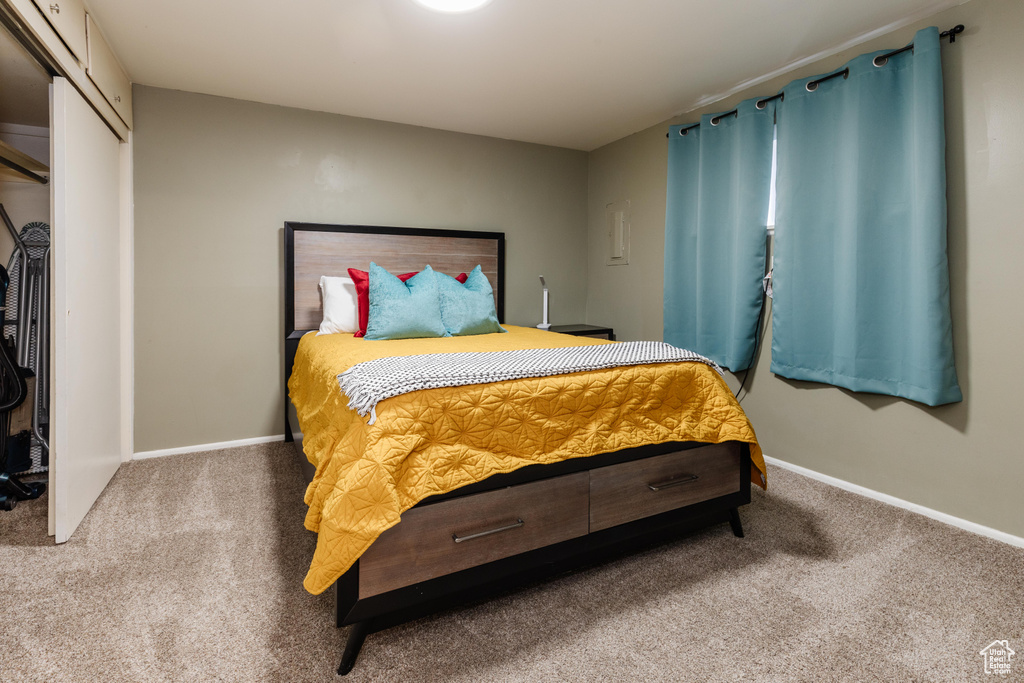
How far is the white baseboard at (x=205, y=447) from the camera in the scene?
3.10 metres

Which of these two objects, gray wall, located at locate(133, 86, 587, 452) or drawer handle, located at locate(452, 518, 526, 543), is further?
gray wall, located at locate(133, 86, 587, 452)

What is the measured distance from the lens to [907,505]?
240 centimetres

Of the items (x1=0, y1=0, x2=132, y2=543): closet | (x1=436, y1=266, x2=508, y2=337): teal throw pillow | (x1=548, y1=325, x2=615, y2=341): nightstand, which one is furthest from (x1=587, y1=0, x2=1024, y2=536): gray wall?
(x1=0, y1=0, x2=132, y2=543): closet

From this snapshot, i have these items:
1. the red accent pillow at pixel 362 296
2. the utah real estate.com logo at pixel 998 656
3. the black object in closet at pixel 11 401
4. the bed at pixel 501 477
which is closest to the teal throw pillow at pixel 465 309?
the red accent pillow at pixel 362 296

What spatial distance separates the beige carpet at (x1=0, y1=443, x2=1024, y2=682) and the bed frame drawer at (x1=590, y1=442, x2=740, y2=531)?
0.22 meters

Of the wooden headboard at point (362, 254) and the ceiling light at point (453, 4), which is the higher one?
the ceiling light at point (453, 4)

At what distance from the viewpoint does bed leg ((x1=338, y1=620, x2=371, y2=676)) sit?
4.45 feet

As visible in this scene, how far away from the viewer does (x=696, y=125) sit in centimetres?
332

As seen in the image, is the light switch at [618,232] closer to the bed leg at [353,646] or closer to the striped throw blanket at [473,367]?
the striped throw blanket at [473,367]

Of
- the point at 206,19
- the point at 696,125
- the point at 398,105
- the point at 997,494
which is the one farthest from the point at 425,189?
the point at 997,494

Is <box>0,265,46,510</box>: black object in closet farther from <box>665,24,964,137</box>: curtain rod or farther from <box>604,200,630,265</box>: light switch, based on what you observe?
<box>665,24,964,137</box>: curtain rod

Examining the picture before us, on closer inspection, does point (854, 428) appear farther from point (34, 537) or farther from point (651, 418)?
point (34, 537)

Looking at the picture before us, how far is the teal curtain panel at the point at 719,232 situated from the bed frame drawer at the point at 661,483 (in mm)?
1253

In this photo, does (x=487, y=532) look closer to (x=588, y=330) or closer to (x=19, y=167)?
(x=588, y=330)
